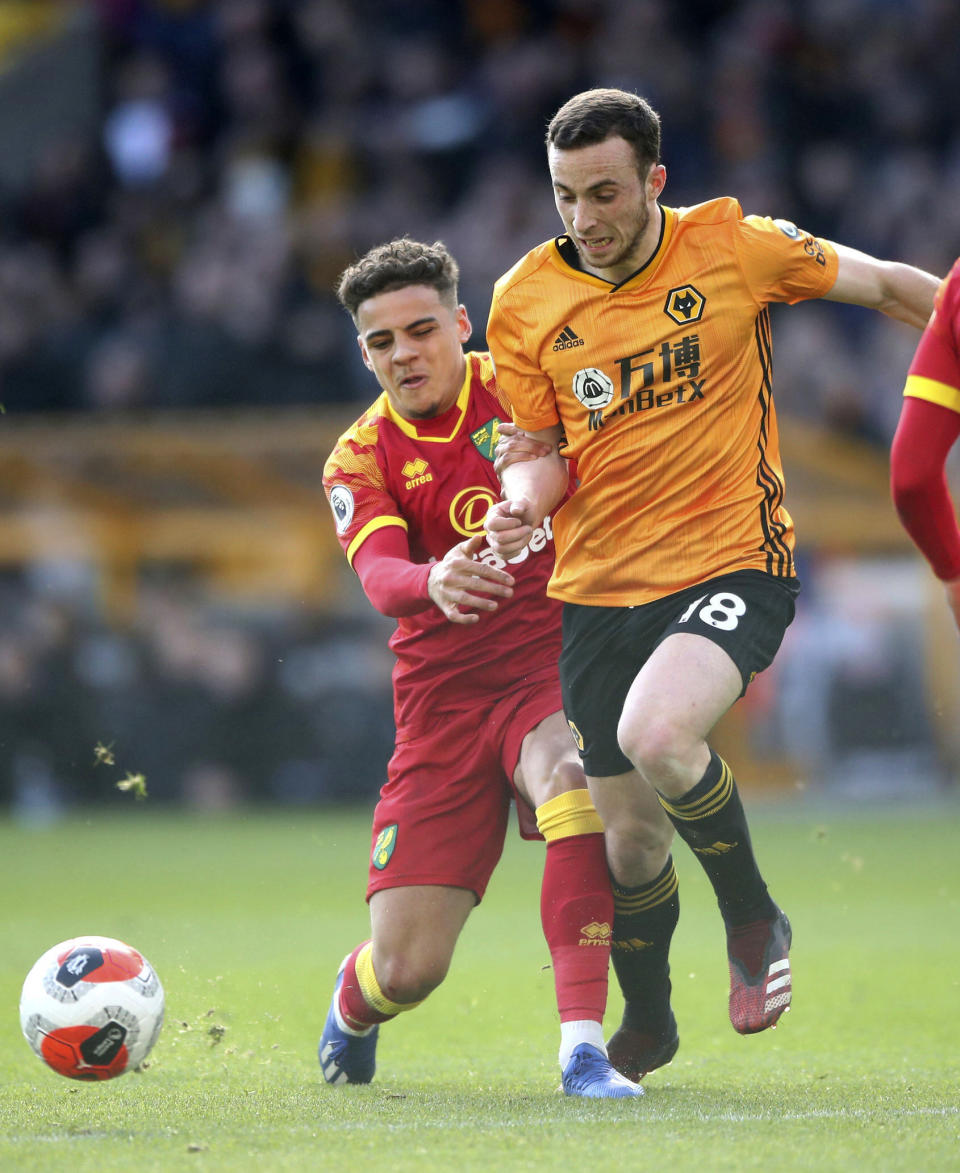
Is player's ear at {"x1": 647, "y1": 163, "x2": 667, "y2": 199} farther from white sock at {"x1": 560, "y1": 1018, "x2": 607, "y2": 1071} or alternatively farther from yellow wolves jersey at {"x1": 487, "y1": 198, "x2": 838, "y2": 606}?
white sock at {"x1": 560, "y1": 1018, "x2": 607, "y2": 1071}

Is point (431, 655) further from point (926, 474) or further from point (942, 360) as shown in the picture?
point (942, 360)

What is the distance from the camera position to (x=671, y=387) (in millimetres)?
4941

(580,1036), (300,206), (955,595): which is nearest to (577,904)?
(580,1036)

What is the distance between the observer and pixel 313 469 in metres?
15.7

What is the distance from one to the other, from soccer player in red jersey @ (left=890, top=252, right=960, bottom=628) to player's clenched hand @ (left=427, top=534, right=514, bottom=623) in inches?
40.8

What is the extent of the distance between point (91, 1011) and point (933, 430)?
257cm

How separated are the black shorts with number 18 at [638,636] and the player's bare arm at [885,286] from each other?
2.59ft

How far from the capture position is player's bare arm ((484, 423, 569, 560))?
4.71 meters

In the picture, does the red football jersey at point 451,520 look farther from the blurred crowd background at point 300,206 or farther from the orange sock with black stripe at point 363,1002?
the blurred crowd background at point 300,206

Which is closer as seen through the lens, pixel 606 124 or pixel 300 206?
pixel 606 124

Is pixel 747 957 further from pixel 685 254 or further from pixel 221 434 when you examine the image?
pixel 221 434

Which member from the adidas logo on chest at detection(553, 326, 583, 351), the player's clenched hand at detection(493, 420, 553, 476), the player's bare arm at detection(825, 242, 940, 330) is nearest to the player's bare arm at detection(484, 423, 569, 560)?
the player's clenched hand at detection(493, 420, 553, 476)

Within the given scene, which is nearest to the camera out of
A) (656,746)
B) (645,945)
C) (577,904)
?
(656,746)

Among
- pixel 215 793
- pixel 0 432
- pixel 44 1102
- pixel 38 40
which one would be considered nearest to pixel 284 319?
pixel 0 432
